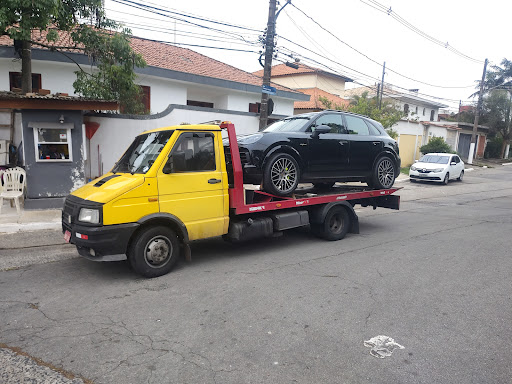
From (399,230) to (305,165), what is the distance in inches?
128

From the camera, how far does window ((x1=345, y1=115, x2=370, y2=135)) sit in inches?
309

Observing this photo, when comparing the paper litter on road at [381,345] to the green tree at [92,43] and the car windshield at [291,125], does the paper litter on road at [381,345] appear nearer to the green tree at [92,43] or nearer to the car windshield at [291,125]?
the car windshield at [291,125]

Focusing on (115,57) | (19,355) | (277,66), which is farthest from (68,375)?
(277,66)

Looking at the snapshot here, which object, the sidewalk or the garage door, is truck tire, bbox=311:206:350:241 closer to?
the sidewalk

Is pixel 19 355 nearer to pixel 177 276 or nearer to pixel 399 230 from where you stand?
pixel 177 276

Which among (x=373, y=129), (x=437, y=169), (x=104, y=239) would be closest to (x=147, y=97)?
(x=373, y=129)

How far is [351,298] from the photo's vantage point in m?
4.64

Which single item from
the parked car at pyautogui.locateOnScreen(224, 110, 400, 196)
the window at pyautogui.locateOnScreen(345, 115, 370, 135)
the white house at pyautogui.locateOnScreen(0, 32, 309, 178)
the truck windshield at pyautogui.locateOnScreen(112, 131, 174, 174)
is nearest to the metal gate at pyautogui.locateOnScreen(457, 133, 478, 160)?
the white house at pyautogui.locateOnScreen(0, 32, 309, 178)

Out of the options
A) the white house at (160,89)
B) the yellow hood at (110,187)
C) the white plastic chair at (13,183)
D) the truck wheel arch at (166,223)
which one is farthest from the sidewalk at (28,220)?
the truck wheel arch at (166,223)

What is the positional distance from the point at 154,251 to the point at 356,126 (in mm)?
5061

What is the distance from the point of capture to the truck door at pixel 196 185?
5359 millimetres

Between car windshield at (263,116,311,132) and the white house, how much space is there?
5962 millimetres

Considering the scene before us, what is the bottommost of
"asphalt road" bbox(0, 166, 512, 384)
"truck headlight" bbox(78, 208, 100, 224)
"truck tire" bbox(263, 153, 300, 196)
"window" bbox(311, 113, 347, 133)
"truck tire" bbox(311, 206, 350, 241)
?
"asphalt road" bbox(0, 166, 512, 384)

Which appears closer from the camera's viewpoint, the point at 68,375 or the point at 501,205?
the point at 68,375
